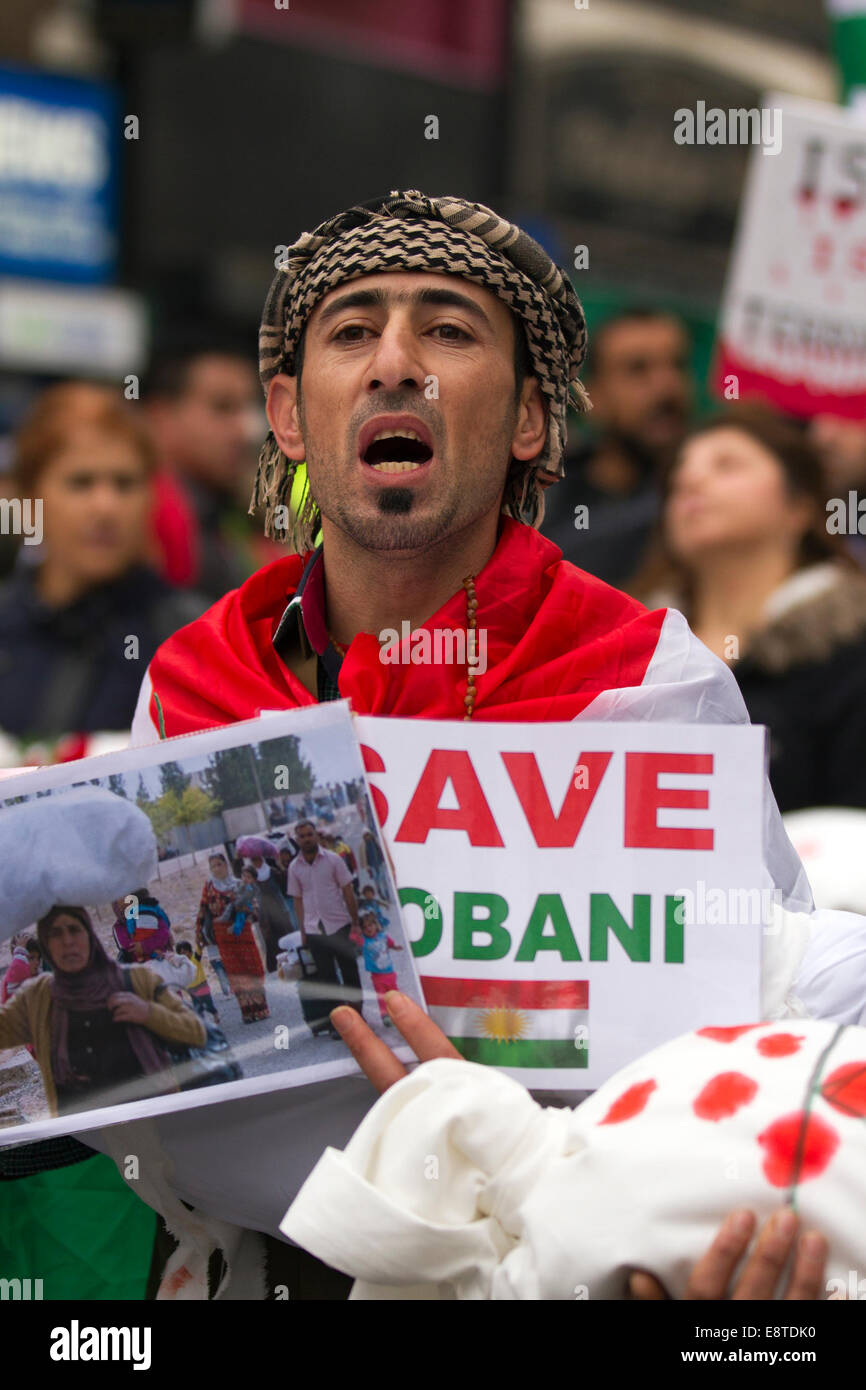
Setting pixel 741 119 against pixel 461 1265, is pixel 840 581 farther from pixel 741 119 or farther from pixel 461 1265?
pixel 741 119

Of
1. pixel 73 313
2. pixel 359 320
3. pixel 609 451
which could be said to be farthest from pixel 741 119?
pixel 359 320

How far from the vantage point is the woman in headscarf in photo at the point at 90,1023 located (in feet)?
7.03

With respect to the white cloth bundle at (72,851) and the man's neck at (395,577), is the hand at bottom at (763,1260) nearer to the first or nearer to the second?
the white cloth bundle at (72,851)

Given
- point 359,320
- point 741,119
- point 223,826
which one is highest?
point 741,119

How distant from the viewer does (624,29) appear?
16.9 m

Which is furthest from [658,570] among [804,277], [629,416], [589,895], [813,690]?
[589,895]

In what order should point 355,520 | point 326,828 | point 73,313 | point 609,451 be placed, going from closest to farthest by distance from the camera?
point 326,828 → point 355,520 → point 609,451 → point 73,313

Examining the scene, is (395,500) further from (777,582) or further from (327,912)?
(777,582)

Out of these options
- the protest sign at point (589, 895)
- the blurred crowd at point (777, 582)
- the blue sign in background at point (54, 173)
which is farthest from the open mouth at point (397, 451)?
the blue sign in background at point (54, 173)

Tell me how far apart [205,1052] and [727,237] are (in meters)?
16.4

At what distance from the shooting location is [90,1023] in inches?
85.0

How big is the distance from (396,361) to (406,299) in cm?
10

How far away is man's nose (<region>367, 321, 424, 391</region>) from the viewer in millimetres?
2371

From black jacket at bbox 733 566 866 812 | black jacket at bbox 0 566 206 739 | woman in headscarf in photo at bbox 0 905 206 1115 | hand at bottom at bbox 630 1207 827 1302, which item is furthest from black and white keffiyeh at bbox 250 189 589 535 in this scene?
black jacket at bbox 0 566 206 739
